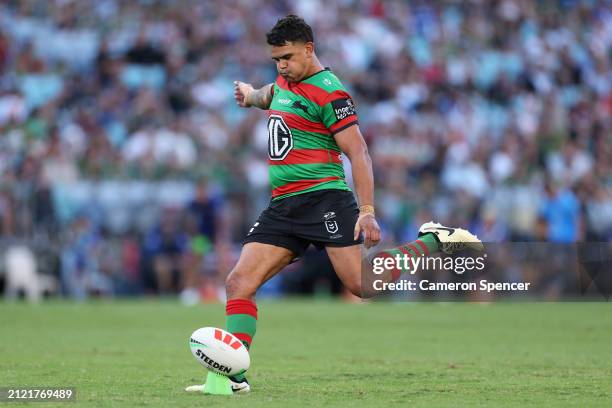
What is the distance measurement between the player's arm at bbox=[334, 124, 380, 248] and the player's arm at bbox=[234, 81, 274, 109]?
0.95 m

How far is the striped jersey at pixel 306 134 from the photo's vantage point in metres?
8.35

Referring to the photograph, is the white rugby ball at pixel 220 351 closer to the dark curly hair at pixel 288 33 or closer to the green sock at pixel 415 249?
the green sock at pixel 415 249

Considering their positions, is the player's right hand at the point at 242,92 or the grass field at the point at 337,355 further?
the player's right hand at the point at 242,92

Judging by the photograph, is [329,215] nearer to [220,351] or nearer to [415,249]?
[415,249]

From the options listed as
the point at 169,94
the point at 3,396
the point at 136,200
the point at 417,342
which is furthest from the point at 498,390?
the point at 169,94

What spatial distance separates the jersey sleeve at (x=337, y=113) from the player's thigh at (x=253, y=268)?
Result: 40.5 inches

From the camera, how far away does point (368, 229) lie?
8.06 m

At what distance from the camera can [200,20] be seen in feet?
87.0

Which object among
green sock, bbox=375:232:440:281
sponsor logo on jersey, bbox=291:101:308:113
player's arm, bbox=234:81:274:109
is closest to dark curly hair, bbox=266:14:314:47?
sponsor logo on jersey, bbox=291:101:308:113

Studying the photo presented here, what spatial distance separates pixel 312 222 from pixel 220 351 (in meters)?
1.24

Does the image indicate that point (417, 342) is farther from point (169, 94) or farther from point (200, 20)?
point (200, 20)

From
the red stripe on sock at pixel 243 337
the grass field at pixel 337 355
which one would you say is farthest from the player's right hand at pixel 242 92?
the grass field at pixel 337 355

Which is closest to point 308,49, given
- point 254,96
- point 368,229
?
point 254,96

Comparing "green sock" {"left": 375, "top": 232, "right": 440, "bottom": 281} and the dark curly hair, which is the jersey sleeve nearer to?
the dark curly hair
